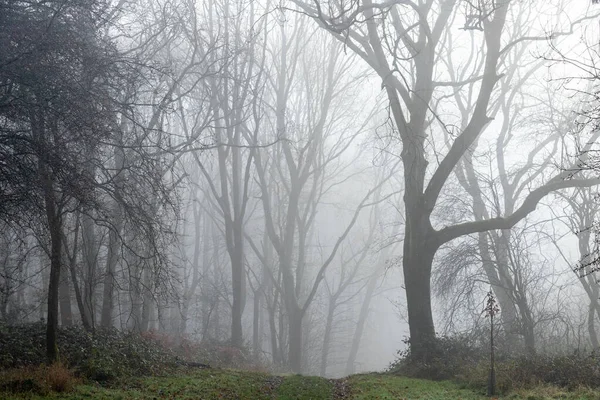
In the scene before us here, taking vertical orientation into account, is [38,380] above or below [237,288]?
below

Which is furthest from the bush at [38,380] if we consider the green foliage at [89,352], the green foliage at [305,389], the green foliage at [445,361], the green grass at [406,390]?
the green foliage at [445,361]

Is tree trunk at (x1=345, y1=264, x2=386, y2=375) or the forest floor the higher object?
tree trunk at (x1=345, y1=264, x2=386, y2=375)

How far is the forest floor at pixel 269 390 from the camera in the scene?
31.4ft

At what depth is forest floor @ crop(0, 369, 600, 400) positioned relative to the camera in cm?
958

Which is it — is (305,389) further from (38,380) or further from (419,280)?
(38,380)

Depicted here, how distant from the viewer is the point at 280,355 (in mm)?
28984

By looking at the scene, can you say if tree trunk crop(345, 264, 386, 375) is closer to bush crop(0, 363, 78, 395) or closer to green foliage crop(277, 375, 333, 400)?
green foliage crop(277, 375, 333, 400)

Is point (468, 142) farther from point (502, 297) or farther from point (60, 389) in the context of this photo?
point (60, 389)

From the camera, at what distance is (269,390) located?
41.4 feet

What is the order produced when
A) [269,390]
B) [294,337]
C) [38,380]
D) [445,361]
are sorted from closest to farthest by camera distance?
[38,380] → [269,390] → [445,361] → [294,337]

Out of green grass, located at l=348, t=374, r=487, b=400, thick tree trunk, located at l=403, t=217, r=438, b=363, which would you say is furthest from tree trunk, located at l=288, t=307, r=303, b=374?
green grass, located at l=348, t=374, r=487, b=400

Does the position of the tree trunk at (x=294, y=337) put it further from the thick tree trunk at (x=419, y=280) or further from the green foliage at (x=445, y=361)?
the thick tree trunk at (x=419, y=280)

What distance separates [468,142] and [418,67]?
117 inches

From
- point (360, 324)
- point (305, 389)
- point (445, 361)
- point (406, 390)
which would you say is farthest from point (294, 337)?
point (406, 390)
